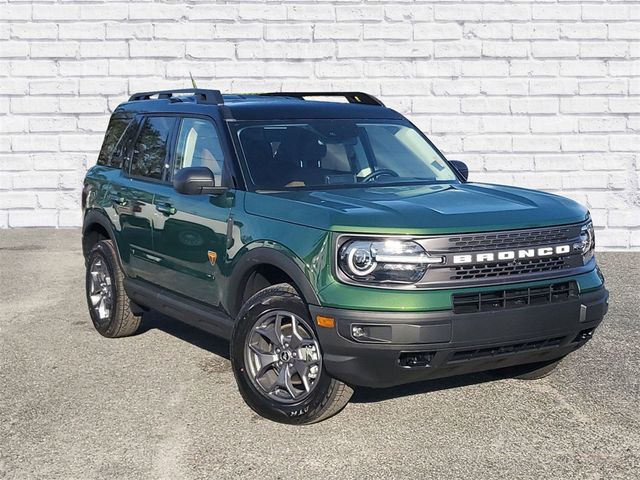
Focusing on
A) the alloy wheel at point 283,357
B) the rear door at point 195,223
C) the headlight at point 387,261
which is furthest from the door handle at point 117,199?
the headlight at point 387,261

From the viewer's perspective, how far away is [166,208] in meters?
6.69

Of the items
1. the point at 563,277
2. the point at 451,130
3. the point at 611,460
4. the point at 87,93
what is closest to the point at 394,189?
the point at 563,277

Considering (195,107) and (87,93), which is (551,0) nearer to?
(87,93)

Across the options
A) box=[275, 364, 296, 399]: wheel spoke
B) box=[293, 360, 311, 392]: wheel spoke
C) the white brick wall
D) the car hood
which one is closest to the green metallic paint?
the car hood

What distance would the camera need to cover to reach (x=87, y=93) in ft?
45.0

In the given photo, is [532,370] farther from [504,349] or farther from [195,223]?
[195,223]

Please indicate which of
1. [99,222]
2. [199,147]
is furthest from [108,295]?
→ [199,147]

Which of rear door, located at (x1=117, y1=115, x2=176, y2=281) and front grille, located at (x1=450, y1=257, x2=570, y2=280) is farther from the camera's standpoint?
rear door, located at (x1=117, y1=115, x2=176, y2=281)

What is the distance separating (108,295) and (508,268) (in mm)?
3670

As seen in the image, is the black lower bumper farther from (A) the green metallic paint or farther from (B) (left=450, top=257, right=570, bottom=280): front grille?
(B) (left=450, top=257, right=570, bottom=280): front grille

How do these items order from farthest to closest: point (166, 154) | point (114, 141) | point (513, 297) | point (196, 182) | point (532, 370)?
point (114, 141) → point (166, 154) → point (532, 370) → point (196, 182) → point (513, 297)

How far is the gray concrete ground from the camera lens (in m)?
4.83

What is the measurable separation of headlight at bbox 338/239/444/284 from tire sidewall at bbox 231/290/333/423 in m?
0.40

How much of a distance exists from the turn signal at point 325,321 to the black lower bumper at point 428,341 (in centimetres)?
2
